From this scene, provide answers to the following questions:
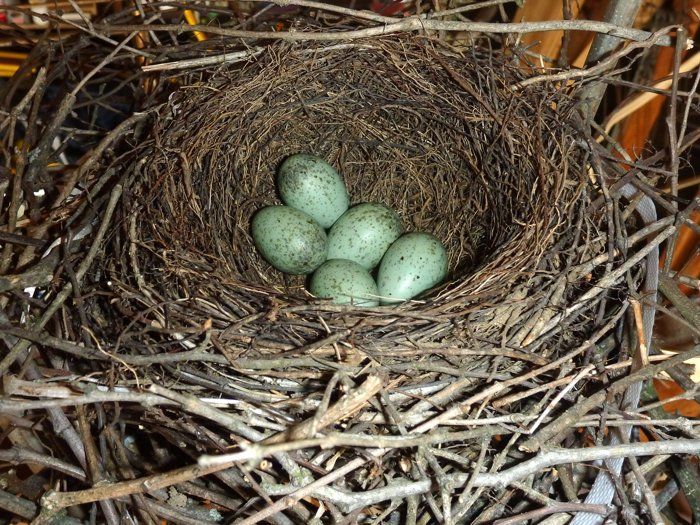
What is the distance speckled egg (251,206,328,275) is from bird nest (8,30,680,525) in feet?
0.18

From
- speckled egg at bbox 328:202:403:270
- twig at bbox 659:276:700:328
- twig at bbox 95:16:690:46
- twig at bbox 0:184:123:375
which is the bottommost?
twig at bbox 659:276:700:328

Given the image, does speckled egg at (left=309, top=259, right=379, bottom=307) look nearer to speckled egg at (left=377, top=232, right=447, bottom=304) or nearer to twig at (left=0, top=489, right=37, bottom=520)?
speckled egg at (left=377, top=232, right=447, bottom=304)

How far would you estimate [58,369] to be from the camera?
3.82 ft

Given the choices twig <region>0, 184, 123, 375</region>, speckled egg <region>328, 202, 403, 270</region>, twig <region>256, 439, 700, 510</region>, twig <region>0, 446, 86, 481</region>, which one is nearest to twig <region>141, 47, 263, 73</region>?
twig <region>0, 184, 123, 375</region>

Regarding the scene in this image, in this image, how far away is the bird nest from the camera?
996 millimetres

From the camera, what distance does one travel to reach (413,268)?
153cm

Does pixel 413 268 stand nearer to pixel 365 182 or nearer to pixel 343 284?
pixel 343 284

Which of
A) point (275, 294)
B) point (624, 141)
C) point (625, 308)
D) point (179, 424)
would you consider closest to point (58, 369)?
point (179, 424)

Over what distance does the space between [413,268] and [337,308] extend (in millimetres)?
426

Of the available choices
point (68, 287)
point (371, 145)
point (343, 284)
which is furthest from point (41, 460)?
point (371, 145)

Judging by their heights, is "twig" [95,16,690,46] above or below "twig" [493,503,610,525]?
above

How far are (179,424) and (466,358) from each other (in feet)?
1.60

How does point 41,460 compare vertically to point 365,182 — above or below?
below

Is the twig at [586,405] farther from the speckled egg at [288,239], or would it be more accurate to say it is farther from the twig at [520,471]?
the speckled egg at [288,239]
